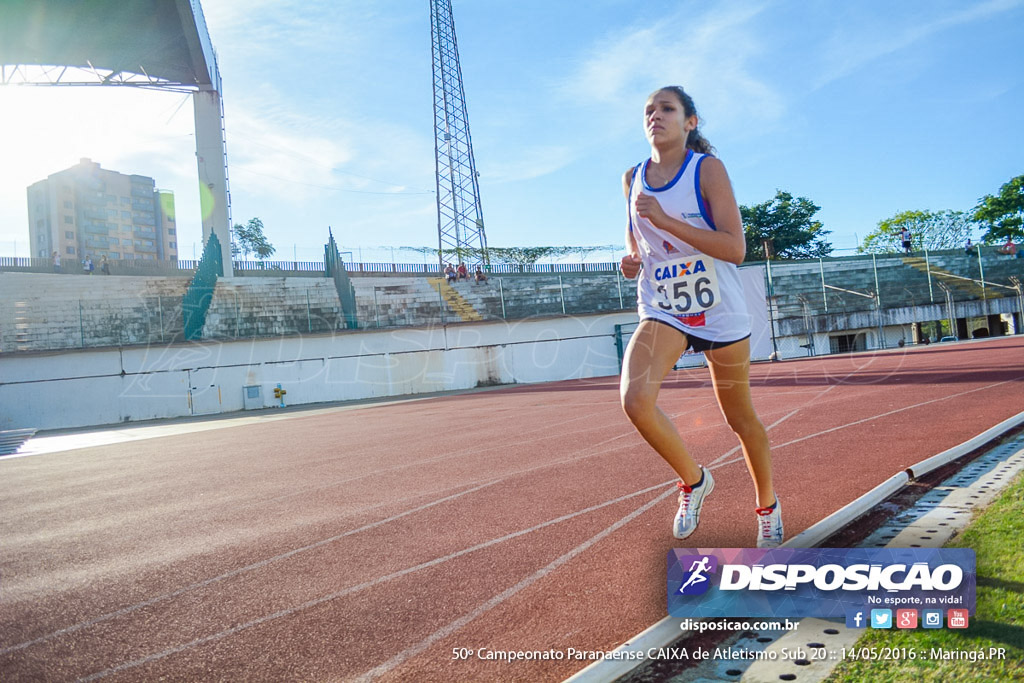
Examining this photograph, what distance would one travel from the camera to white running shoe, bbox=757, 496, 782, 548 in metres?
2.87

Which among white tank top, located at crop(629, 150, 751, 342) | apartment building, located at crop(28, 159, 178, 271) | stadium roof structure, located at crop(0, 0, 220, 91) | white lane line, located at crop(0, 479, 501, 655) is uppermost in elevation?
apartment building, located at crop(28, 159, 178, 271)

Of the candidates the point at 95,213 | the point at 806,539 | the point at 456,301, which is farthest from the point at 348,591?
the point at 95,213

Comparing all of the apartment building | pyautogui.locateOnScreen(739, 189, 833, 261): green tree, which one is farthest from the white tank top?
the apartment building

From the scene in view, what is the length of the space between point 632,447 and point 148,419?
22343mm

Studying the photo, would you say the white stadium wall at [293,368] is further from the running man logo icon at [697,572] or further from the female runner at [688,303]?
the running man logo icon at [697,572]

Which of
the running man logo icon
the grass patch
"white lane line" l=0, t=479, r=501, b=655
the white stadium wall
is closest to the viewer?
the grass patch

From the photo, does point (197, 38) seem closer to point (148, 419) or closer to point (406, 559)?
point (148, 419)

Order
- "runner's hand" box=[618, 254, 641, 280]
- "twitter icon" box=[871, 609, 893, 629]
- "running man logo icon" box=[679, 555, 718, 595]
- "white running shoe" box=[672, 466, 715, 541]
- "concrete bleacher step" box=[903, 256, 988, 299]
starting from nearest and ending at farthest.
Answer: "twitter icon" box=[871, 609, 893, 629] < "running man logo icon" box=[679, 555, 718, 595] < "white running shoe" box=[672, 466, 715, 541] < "runner's hand" box=[618, 254, 641, 280] < "concrete bleacher step" box=[903, 256, 988, 299]

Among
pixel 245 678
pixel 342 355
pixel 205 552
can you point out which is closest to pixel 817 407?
pixel 205 552

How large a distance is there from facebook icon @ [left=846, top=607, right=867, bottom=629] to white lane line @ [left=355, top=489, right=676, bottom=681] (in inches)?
48.5

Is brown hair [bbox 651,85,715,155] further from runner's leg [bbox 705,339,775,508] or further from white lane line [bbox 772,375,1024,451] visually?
white lane line [bbox 772,375,1024,451]

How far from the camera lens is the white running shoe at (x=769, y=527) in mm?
2865

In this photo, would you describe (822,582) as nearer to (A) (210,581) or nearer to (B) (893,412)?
(A) (210,581)

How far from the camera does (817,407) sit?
924 centimetres
